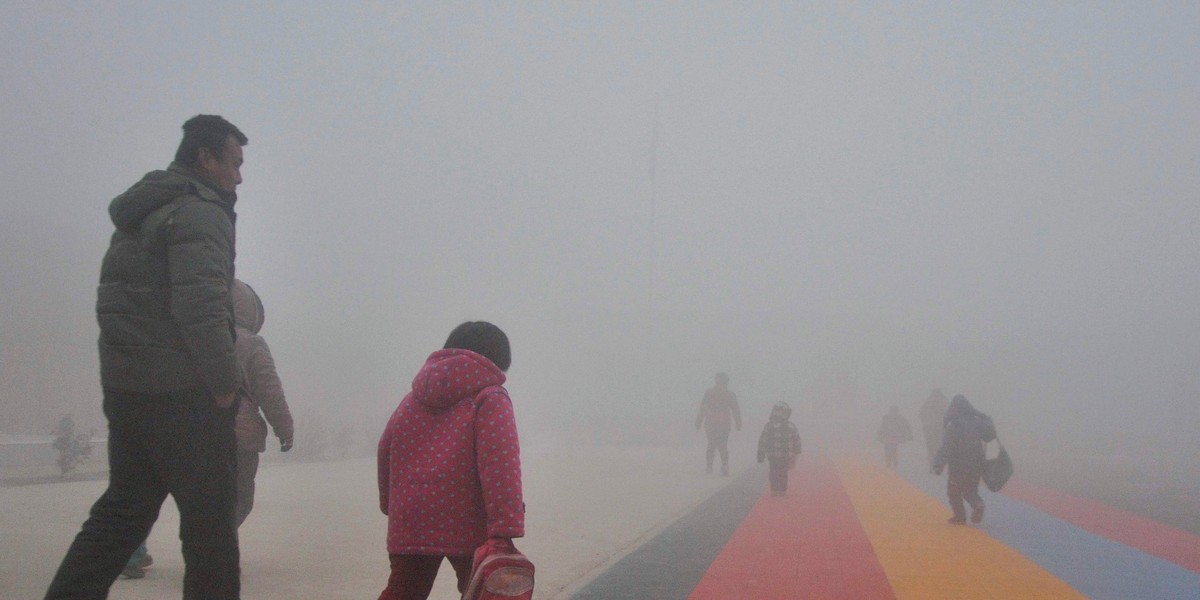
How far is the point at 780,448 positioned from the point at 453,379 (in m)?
11.4

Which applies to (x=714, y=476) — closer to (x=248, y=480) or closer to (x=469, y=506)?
(x=248, y=480)

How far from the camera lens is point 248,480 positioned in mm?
5543

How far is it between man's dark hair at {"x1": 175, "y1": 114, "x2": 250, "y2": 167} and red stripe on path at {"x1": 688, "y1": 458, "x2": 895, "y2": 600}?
3.93 m

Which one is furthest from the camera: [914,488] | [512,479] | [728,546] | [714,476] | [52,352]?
[52,352]

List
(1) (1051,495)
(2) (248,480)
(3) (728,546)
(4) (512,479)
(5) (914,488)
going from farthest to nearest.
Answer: (5) (914,488)
(1) (1051,495)
(3) (728,546)
(2) (248,480)
(4) (512,479)

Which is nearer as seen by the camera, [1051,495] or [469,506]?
[469,506]

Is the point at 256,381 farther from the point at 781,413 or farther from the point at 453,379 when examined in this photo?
the point at 781,413

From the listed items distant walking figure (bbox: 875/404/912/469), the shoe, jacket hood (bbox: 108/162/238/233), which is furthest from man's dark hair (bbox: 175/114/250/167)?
distant walking figure (bbox: 875/404/912/469)

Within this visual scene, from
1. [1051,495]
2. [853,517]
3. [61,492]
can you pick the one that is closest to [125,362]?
[61,492]

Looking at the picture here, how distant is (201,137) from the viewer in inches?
145

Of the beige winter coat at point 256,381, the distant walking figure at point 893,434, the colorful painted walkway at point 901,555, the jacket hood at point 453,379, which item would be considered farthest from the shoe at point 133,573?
the distant walking figure at point 893,434

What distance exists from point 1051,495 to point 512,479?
44.7ft

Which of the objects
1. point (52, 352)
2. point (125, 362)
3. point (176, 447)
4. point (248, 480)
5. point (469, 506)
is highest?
point (125, 362)

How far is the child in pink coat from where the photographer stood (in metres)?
3.30
